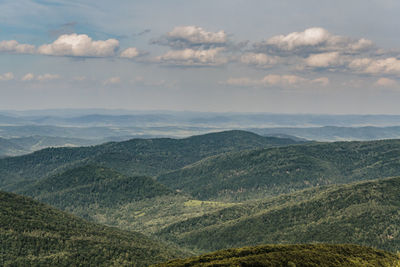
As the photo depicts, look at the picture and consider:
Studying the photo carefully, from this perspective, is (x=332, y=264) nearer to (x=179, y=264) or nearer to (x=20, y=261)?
(x=179, y=264)

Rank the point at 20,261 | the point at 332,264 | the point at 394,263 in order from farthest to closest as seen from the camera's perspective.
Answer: the point at 20,261 < the point at 394,263 < the point at 332,264

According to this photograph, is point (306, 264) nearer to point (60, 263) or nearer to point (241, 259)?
point (241, 259)

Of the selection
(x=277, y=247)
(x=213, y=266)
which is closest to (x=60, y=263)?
(x=213, y=266)

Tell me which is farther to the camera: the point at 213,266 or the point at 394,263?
the point at 394,263

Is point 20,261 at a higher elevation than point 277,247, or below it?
below

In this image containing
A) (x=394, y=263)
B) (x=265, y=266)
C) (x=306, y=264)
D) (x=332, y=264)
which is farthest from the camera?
(x=394, y=263)

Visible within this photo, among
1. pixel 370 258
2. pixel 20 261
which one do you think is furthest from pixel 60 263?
pixel 370 258
